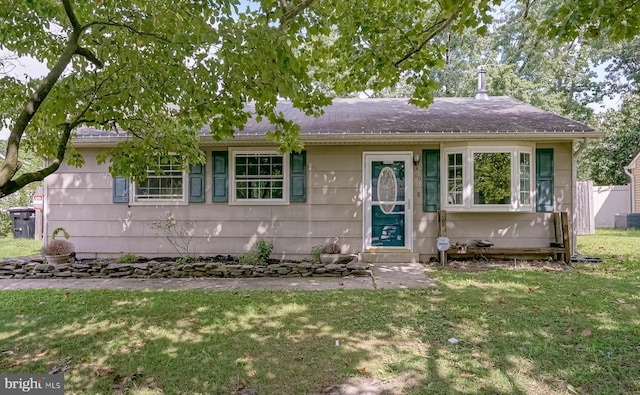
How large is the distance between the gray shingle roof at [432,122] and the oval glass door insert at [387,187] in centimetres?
88

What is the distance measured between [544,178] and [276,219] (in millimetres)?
5167

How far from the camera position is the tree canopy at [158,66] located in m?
2.88

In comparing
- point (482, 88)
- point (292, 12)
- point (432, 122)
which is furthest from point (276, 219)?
point (482, 88)

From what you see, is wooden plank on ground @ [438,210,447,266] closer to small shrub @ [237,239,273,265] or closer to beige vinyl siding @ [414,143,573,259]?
beige vinyl siding @ [414,143,573,259]

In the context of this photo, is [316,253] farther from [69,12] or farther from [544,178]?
[69,12]

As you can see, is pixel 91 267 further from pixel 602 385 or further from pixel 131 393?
pixel 602 385

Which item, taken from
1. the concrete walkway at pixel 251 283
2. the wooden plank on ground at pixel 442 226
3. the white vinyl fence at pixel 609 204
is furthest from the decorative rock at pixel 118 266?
the white vinyl fence at pixel 609 204

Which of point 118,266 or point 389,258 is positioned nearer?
point 118,266

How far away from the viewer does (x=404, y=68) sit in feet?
17.2

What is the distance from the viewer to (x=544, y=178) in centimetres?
679

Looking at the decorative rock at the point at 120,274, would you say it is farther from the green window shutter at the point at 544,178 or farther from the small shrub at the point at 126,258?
the green window shutter at the point at 544,178

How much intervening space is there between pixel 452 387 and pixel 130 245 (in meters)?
6.65

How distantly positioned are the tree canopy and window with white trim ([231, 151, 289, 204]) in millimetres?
2357

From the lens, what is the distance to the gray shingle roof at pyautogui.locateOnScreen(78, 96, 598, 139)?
21.6 feet
